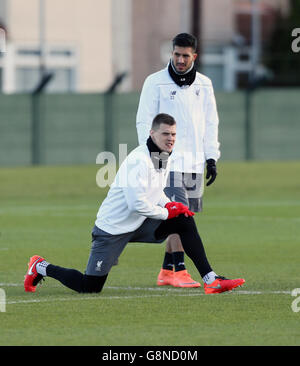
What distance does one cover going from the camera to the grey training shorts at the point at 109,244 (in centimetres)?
1078

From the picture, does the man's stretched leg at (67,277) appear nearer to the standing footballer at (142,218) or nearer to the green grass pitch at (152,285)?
the standing footballer at (142,218)

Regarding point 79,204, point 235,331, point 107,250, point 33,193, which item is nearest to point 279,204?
point 79,204

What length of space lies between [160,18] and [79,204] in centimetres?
2984

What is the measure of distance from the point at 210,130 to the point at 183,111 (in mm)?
374

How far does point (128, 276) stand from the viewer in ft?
41.2

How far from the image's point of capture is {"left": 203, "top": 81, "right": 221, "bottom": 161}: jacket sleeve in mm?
12141

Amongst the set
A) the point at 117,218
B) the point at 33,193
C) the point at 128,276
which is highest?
the point at 117,218

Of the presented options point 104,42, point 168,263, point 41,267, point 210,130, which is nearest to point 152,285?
point 168,263

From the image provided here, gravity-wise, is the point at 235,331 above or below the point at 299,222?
above

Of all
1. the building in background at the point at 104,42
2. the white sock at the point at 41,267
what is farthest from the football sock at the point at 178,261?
the building in background at the point at 104,42

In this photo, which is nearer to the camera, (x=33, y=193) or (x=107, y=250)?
(x=107, y=250)

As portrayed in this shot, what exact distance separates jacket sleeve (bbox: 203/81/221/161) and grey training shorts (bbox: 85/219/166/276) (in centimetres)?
158

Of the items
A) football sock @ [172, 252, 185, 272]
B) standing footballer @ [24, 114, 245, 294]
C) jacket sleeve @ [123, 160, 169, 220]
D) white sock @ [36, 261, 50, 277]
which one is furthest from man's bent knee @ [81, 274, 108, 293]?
football sock @ [172, 252, 185, 272]
